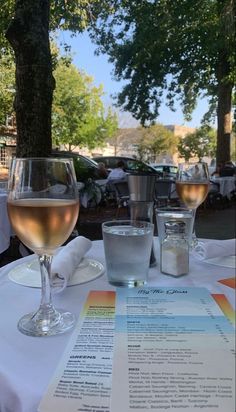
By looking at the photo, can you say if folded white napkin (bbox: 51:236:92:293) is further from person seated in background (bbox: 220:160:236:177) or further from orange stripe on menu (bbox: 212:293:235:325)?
person seated in background (bbox: 220:160:236:177)

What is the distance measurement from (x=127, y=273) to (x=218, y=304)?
21 cm

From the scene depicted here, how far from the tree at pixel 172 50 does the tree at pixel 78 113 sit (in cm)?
659

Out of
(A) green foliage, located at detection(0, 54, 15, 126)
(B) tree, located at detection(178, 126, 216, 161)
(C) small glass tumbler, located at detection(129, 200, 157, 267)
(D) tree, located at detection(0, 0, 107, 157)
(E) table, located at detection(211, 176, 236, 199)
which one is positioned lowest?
(E) table, located at detection(211, 176, 236, 199)

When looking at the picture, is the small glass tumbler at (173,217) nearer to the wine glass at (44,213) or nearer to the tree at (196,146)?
the wine glass at (44,213)

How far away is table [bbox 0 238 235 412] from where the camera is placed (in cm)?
41

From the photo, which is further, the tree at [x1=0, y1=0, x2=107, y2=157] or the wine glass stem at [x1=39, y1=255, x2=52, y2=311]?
the tree at [x1=0, y1=0, x2=107, y2=157]

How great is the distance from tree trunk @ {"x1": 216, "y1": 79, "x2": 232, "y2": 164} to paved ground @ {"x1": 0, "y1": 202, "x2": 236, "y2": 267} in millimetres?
3344

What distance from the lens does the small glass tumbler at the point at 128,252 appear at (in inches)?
26.4

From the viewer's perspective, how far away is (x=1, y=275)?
818 millimetres

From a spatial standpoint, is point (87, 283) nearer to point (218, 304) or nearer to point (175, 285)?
point (175, 285)

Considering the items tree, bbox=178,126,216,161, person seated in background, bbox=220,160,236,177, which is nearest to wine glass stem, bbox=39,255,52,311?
person seated in background, bbox=220,160,236,177

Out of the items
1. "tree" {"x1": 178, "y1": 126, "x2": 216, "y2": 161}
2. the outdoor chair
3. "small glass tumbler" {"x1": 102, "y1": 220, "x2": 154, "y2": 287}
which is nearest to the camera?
"small glass tumbler" {"x1": 102, "y1": 220, "x2": 154, "y2": 287}

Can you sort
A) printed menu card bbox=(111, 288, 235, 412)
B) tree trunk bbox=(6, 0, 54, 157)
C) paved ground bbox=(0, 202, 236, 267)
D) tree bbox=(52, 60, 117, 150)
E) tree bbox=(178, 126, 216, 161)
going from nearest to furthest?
printed menu card bbox=(111, 288, 235, 412)
tree trunk bbox=(6, 0, 54, 157)
paved ground bbox=(0, 202, 236, 267)
tree bbox=(52, 60, 117, 150)
tree bbox=(178, 126, 216, 161)

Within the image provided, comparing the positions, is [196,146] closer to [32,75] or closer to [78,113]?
[78,113]
